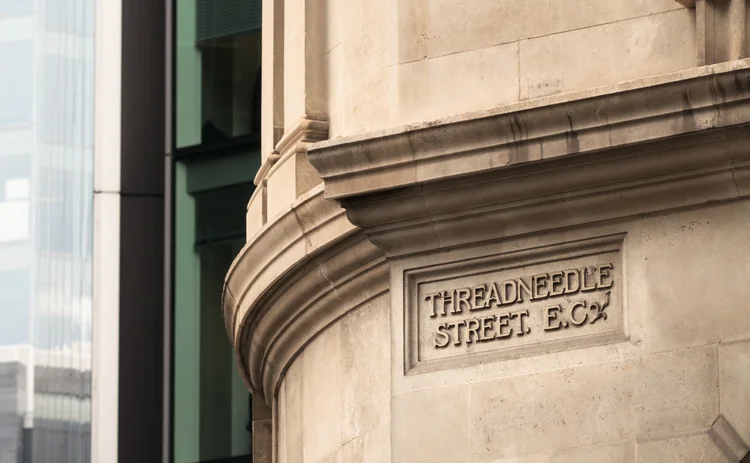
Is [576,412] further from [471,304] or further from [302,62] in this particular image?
[302,62]

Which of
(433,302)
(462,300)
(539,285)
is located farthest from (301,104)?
(539,285)

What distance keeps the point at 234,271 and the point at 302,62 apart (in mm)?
1708

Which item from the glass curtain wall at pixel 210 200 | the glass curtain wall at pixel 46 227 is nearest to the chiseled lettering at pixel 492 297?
the glass curtain wall at pixel 210 200

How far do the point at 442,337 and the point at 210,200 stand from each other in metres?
10.6

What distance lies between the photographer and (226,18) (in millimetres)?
22281

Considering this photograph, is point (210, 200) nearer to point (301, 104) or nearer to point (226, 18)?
point (226, 18)

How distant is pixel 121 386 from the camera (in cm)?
2238

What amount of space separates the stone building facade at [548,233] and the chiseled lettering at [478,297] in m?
0.02

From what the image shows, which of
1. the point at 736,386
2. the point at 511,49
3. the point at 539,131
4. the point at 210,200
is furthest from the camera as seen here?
the point at 210,200

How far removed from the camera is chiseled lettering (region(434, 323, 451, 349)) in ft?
39.0

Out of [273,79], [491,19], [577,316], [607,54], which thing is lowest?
[577,316]

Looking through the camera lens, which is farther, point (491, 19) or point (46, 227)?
point (46, 227)

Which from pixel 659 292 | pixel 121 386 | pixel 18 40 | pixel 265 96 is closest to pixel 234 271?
pixel 265 96

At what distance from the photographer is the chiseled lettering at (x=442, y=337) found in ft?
39.0
